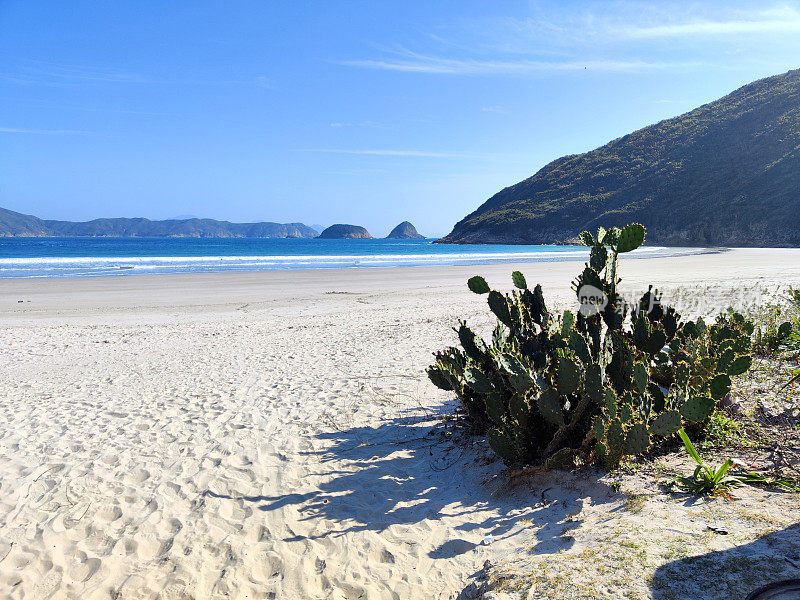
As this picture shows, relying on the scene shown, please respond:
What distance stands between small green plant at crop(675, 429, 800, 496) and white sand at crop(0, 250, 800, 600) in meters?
0.98

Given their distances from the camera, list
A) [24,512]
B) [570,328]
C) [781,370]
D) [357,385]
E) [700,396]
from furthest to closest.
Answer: [357,385], [781,370], [570,328], [24,512], [700,396]

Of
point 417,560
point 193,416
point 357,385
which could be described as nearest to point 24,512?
point 193,416

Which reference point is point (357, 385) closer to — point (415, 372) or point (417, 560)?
point (415, 372)

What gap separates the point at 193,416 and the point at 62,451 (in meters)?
1.16

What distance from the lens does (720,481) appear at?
9.23 ft

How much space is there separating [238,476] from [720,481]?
11.2 feet

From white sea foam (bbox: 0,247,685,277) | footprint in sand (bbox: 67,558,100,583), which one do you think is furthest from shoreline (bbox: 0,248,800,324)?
footprint in sand (bbox: 67,558,100,583)

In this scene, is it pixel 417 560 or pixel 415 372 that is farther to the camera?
pixel 415 372

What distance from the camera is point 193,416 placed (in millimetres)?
5020

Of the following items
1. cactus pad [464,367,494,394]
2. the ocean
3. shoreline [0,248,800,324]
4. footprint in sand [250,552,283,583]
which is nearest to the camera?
footprint in sand [250,552,283,583]

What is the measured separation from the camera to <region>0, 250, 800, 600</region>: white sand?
2693mm

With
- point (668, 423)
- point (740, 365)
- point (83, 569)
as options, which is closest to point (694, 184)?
point (740, 365)

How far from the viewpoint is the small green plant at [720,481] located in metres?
2.76

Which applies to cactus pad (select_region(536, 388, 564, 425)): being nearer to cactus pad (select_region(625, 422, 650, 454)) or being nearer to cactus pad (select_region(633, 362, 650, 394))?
cactus pad (select_region(625, 422, 650, 454))
